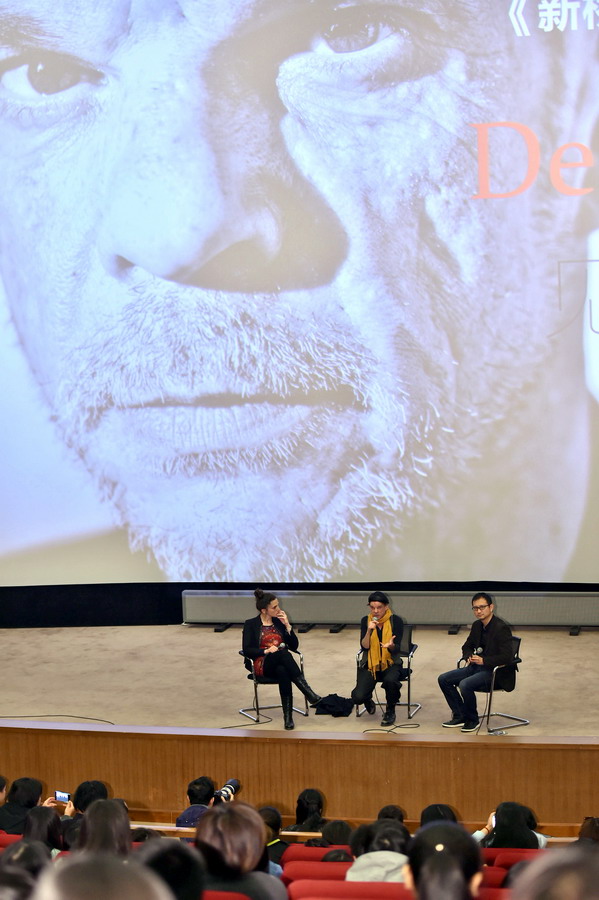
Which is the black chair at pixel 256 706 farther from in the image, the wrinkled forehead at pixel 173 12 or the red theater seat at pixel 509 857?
the wrinkled forehead at pixel 173 12

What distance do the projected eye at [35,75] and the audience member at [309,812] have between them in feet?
17.4

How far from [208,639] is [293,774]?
2.79 metres

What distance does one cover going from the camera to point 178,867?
1812mm

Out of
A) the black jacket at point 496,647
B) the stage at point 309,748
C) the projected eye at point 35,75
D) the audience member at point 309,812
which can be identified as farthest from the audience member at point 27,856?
the projected eye at point 35,75

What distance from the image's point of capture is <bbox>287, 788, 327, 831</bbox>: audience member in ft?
14.2

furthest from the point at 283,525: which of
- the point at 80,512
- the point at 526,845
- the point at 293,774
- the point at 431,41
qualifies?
the point at 526,845

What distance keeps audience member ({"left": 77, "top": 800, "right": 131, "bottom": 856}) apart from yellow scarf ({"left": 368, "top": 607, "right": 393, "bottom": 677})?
3.38m

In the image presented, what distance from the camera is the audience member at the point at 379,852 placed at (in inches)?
107

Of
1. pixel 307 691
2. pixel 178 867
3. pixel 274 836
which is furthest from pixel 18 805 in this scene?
pixel 178 867

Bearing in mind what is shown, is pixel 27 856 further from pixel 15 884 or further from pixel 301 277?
pixel 301 277

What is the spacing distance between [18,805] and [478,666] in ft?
8.63

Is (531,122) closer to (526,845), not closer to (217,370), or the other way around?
(217,370)

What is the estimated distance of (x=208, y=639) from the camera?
306 inches

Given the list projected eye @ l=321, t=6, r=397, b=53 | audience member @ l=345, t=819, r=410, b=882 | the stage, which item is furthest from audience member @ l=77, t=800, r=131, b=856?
projected eye @ l=321, t=6, r=397, b=53
